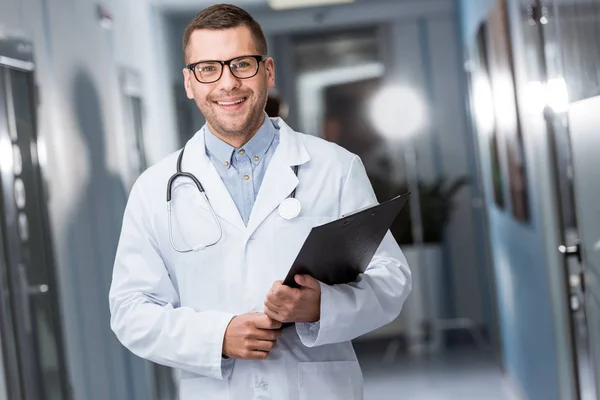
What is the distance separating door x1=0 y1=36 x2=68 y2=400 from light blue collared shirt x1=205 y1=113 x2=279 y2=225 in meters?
1.18

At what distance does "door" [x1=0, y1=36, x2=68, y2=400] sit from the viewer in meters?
2.89

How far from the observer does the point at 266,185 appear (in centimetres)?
181

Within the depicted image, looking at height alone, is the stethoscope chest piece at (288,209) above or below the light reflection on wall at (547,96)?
below

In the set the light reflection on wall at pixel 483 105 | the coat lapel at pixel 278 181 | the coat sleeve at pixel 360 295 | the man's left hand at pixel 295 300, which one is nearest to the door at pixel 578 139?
the coat sleeve at pixel 360 295

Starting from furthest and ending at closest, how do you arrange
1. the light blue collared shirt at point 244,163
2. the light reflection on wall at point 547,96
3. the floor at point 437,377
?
the floor at point 437,377
the light reflection on wall at point 547,96
the light blue collared shirt at point 244,163

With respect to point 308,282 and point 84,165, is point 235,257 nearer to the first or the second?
point 308,282

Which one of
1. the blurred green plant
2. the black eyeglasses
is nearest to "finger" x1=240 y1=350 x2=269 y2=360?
the black eyeglasses

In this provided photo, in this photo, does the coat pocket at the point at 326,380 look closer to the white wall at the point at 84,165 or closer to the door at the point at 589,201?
the door at the point at 589,201

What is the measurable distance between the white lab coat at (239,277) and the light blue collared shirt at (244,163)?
4cm

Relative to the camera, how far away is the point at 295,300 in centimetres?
163

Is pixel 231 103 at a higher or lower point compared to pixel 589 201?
higher

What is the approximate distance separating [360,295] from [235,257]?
9.6 inches

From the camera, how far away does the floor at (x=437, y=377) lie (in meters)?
5.36

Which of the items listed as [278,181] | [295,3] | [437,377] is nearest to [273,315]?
[278,181]
